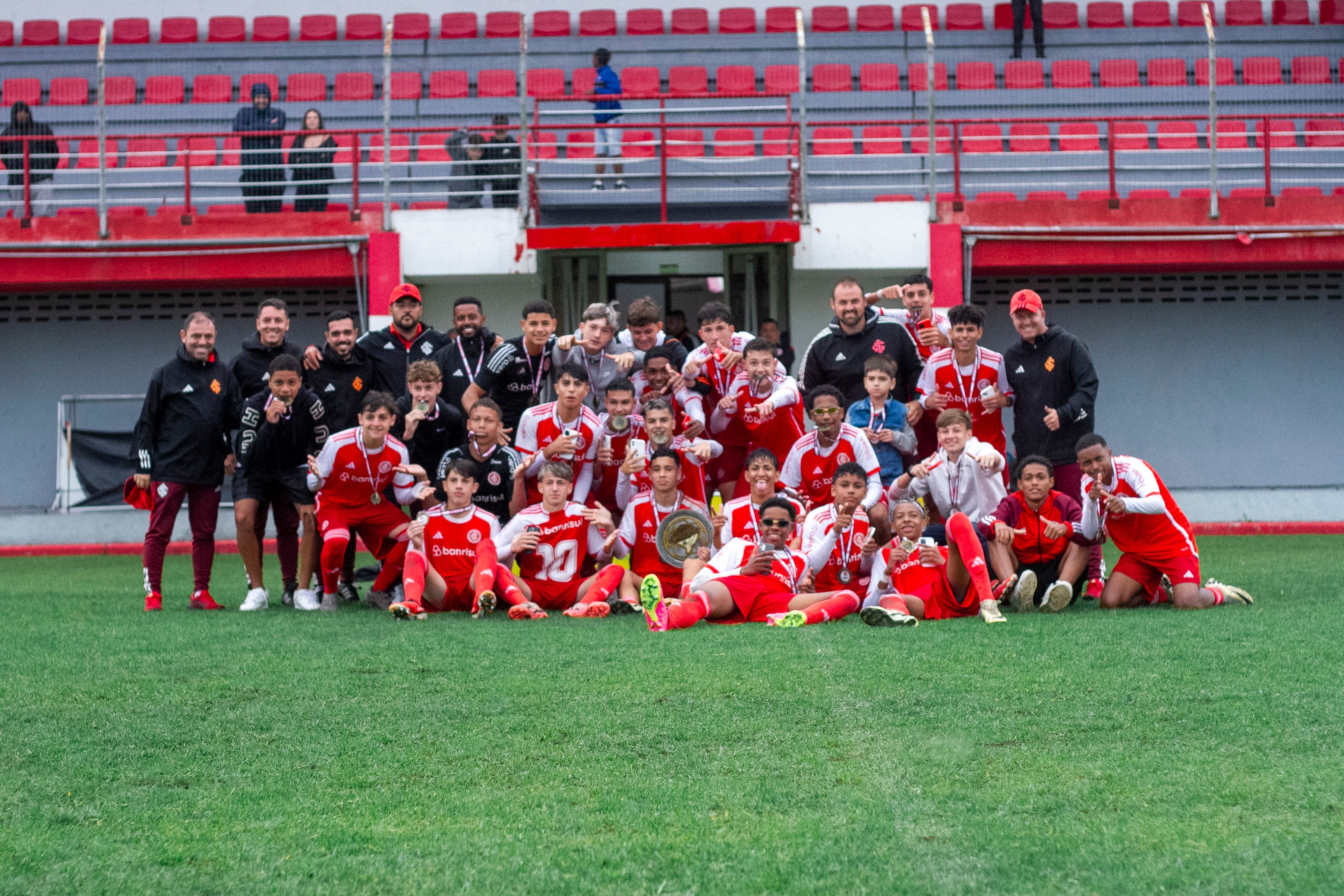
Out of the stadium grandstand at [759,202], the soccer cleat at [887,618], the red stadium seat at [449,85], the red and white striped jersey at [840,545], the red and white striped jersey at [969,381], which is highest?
the red stadium seat at [449,85]

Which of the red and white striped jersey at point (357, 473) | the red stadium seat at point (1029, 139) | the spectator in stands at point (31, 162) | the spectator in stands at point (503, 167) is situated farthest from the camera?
the red stadium seat at point (1029, 139)

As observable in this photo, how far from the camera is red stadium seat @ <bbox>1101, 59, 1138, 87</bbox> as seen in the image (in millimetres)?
18922

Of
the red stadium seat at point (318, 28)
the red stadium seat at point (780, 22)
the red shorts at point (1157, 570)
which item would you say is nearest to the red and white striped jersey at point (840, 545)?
the red shorts at point (1157, 570)

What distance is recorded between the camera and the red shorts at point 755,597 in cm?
725

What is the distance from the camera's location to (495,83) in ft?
63.3

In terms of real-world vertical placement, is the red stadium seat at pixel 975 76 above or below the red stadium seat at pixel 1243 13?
below

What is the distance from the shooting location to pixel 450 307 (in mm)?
15719

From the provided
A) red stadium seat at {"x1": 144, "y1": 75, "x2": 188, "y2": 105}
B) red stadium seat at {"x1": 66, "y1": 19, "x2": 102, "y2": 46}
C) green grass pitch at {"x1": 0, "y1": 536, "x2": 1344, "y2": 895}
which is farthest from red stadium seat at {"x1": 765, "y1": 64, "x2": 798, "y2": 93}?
green grass pitch at {"x1": 0, "y1": 536, "x2": 1344, "y2": 895}

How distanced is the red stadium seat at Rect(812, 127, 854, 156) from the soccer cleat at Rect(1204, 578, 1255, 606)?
9.35 metres

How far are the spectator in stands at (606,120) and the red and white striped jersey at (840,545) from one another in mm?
7425

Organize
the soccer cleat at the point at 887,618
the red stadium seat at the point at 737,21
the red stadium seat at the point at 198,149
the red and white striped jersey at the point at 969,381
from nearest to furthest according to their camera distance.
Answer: the soccer cleat at the point at 887,618
the red and white striped jersey at the point at 969,381
the red stadium seat at the point at 198,149
the red stadium seat at the point at 737,21

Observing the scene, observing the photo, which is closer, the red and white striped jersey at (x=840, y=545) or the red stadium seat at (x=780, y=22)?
the red and white striped jersey at (x=840, y=545)

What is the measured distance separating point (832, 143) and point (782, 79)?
3.29 metres

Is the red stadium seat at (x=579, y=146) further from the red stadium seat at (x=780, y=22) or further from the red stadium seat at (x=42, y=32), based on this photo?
the red stadium seat at (x=42, y=32)
